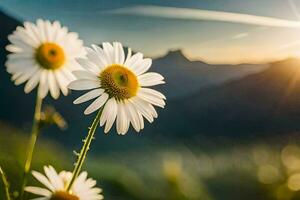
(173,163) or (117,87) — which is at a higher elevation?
(173,163)

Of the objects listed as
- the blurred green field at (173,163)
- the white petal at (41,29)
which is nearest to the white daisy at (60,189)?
→ the white petal at (41,29)

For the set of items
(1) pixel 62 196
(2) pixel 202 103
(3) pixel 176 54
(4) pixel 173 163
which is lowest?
(1) pixel 62 196

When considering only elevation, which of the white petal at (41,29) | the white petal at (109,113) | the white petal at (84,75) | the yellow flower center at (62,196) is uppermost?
the white petal at (41,29)

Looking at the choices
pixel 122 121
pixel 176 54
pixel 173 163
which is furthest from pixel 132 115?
pixel 176 54

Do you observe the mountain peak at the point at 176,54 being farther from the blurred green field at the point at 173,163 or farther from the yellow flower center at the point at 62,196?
the yellow flower center at the point at 62,196

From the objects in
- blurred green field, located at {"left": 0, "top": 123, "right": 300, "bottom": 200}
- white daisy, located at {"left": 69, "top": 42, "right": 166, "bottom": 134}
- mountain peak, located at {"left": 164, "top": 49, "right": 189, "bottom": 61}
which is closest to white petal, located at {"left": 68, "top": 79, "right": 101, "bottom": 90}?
white daisy, located at {"left": 69, "top": 42, "right": 166, "bottom": 134}

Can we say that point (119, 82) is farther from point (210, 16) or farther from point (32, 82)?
point (210, 16)

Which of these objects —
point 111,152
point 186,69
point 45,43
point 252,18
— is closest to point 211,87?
point 186,69
